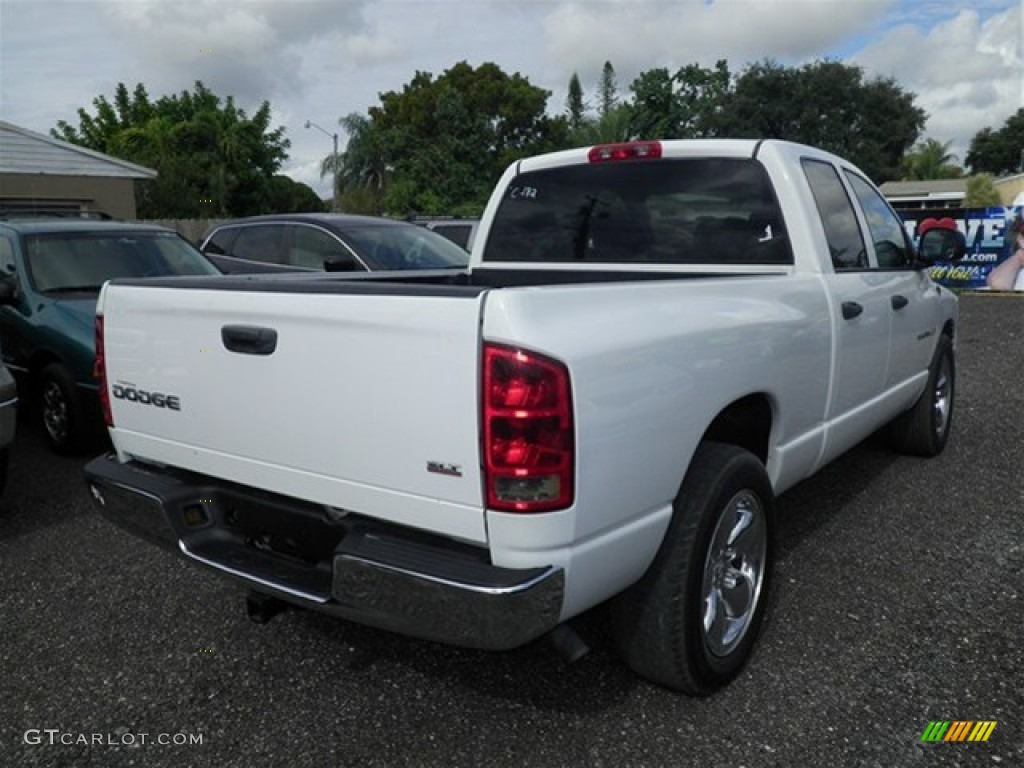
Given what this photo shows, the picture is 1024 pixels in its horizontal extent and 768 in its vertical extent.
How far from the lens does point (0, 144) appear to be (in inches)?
736

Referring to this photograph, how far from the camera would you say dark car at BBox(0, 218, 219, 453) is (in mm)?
5719

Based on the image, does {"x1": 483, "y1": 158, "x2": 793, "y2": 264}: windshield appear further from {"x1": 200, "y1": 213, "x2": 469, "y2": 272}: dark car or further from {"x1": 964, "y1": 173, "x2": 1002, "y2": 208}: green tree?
{"x1": 964, "y1": 173, "x2": 1002, "y2": 208}: green tree

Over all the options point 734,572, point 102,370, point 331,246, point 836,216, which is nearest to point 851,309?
point 836,216

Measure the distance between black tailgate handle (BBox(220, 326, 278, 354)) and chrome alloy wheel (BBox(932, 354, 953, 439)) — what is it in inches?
175

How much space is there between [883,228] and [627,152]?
1.66m

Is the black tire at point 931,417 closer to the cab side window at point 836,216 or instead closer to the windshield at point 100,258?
the cab side window at point 836,216

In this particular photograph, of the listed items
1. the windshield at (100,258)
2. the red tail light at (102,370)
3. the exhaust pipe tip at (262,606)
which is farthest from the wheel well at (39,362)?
the exhaust pipe tip at (262,606)

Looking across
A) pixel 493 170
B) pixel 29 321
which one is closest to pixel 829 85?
pixel 493 170

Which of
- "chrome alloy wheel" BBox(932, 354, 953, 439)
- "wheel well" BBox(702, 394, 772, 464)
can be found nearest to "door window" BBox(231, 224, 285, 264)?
"chrome alloy wheel" BBox(932, 354, 953, 439)

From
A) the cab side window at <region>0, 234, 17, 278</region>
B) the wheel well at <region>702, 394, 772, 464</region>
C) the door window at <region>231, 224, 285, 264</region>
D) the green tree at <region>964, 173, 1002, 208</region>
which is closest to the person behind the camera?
the wheel well at <region>702, 394, 772, 464</region>

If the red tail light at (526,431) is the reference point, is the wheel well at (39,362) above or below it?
below

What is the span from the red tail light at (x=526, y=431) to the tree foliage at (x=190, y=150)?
32022 mm

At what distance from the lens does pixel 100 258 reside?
21.6 ft

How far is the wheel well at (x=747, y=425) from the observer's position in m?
2.92
